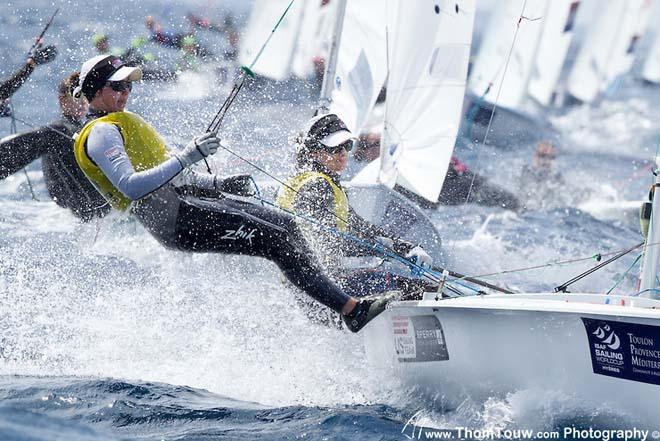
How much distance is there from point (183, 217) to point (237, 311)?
3.52 feet

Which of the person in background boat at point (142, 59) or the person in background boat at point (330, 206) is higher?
the person in background boat at point (330, 206)

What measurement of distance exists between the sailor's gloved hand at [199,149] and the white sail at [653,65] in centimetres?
1968

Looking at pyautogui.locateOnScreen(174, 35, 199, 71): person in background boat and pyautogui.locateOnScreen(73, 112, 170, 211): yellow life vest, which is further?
pyautogui.locateOnScreen(174, 35, 199, 71): person in background boat

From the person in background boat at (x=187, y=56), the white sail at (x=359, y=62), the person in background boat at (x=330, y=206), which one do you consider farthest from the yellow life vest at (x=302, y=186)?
the person in background boat at (x=187, y=56)

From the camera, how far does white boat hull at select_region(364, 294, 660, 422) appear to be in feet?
10.7

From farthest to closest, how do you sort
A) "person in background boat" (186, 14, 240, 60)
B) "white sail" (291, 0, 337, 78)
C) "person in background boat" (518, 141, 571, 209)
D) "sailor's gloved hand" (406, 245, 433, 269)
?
"person in background boat" (186, 14, 240, 60)
"white sail" (291, 0, 337, 78)
"person in background boat" (518, 141, 571, 209)
"sailor's gloved hand" (406, 245, 433, 269)

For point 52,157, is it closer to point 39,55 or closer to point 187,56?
point 39,55

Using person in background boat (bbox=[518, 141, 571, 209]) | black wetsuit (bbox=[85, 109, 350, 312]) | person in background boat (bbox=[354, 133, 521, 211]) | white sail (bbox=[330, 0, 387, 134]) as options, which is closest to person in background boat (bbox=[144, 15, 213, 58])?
person in background boat (bbox=[518, 141, 571, 209])

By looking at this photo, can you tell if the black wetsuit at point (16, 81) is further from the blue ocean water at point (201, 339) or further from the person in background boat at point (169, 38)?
the person in background boat at point (169, 38)

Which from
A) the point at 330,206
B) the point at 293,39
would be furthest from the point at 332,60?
the point at 293,39

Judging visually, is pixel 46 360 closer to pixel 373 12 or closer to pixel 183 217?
pixel 183 217

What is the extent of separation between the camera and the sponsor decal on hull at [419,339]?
150 inches

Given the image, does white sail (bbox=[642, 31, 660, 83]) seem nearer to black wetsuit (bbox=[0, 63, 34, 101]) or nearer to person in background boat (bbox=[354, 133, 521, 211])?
person in background boat (bbox=[354, 133, 521, 211])

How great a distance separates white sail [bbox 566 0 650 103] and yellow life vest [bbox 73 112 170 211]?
1616cm
